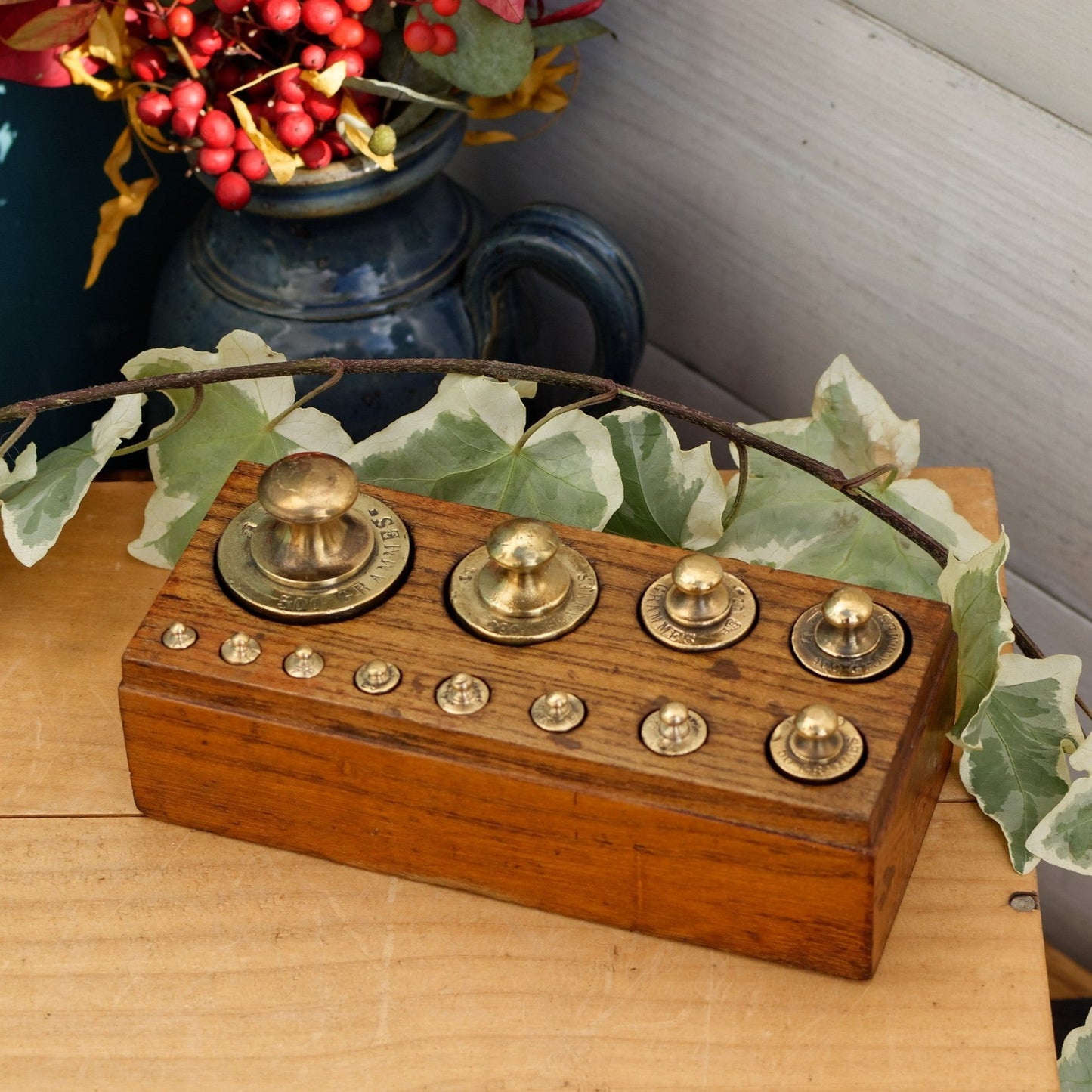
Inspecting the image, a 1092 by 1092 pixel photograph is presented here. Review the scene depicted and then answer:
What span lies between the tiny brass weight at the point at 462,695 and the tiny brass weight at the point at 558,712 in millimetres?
21

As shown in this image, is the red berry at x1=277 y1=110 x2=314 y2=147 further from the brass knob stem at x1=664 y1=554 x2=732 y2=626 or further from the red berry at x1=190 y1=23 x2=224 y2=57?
the brass knob stem at x1=664 y1=554 x2=732 y2=626

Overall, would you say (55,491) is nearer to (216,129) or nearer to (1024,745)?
(216,129)

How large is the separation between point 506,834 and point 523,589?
0.10 meters

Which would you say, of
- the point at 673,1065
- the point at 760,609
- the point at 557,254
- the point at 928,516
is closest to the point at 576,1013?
the point at 673,1065

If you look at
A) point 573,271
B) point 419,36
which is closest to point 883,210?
point 573,271

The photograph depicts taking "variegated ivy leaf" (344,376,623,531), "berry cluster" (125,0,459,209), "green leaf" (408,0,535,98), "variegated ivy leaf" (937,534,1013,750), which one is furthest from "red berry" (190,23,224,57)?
"variegated ivy leaf" (937,534,1013,750)

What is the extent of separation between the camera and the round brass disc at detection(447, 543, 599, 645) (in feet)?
1.86

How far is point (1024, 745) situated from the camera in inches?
23.8

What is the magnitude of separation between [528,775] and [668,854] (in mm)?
61

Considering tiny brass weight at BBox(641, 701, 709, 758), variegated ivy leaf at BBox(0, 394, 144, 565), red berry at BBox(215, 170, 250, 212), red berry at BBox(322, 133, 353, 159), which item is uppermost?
tiny brass weight at BBox(641, 701, 709, 758)

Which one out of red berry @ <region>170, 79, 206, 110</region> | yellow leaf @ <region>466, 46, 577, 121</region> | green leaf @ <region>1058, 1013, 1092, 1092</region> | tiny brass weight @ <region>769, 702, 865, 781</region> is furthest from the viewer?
yellow leaf @ <region>466, 46, 577, 121</region>

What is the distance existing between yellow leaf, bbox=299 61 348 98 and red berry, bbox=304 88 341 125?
17mm

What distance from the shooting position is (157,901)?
1.98 feet

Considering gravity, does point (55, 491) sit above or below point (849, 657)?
below
